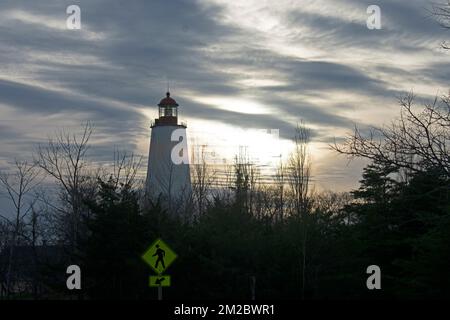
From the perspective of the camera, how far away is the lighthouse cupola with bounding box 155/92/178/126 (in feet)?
184

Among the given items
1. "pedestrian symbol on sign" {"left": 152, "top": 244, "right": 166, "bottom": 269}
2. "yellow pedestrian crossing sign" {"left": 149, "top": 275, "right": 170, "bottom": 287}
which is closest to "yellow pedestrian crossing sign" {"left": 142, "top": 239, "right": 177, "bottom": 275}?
"pedestrian symbol on sign" {"left": 152, "top": 244, "right": 166, "bottom": 269}

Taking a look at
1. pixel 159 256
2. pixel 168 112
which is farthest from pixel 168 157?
pixel 159 256

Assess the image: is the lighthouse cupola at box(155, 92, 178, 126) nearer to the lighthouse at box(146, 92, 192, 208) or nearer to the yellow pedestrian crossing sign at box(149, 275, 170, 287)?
the lighthouse at box(146, 92, 192, 208)

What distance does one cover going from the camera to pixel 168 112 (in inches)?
2242

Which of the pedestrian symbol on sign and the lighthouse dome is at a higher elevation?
the lighthouse dome

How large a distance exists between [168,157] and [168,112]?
3416 millimetres

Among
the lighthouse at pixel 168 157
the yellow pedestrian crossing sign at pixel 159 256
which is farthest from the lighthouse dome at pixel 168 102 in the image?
the yellow pedestrian crossing sign at pixel 159 256

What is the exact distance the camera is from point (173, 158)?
188 ft

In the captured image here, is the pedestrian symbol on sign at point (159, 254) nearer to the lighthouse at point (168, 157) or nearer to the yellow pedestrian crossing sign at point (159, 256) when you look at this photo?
the yellow pedestrian crossing sign at point (159, 256)

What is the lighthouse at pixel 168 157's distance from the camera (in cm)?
5641

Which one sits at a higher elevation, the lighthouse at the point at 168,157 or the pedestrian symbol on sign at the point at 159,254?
the lighthouse at the point at 168,157
